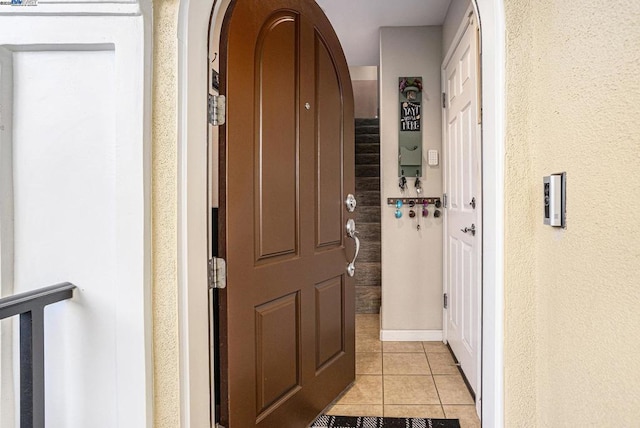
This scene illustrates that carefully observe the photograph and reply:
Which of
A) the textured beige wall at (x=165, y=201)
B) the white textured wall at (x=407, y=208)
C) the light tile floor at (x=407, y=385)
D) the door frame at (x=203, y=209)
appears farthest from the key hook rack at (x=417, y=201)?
the textured beige wall at (x=165, y=201)

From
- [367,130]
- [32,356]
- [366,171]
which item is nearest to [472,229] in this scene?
[32,356]

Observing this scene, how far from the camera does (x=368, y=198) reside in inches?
159

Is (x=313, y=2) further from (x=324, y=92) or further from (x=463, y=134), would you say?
(x=463, y=134)

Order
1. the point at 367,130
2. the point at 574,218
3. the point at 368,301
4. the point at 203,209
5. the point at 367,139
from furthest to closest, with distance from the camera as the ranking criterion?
the point at 367,130 → the point at 367,139 → the point at 368,301 → the point at 203,209 → the point at 574,218

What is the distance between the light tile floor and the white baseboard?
0.17 ft

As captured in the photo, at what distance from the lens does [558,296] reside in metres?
0.87

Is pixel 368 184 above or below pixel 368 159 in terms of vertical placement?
below

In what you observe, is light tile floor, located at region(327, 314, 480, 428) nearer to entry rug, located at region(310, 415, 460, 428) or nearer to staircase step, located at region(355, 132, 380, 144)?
entry rug, located at region(310, 415, 460, 428)


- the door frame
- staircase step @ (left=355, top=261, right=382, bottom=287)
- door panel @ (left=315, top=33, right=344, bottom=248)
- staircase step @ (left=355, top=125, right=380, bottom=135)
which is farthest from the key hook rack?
staircase step @ (left=355, top=125, right=380, bottom=135)

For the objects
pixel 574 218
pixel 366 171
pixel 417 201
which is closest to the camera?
pixel 574 218

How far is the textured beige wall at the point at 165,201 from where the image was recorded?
1.05 meters

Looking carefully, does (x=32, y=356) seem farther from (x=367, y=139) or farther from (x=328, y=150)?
(x=367, y=139)

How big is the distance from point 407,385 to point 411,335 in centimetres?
74

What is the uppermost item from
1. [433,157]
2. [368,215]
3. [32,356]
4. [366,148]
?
[366,148]
